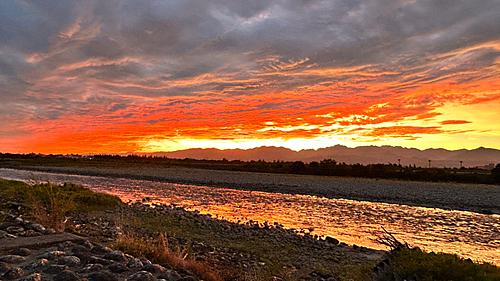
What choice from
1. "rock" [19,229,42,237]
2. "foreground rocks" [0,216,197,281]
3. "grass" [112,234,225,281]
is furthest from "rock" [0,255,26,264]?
"rock" [19,229,42,237]

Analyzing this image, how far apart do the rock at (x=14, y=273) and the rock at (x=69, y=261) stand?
68 centimetres

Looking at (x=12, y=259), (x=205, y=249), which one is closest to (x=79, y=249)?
(x=12, y=259)

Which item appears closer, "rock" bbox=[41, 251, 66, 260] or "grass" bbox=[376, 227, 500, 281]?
"grass" bbox=[376, 227, 500, 281]

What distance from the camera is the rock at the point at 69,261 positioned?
5930 millimetres

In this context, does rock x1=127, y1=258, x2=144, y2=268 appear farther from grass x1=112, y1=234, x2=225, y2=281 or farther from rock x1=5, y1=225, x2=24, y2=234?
rock x1=5, y1=225, x2=24, y2=234

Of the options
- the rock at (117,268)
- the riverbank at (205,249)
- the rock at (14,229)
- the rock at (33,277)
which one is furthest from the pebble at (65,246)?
the rock at (14,229)

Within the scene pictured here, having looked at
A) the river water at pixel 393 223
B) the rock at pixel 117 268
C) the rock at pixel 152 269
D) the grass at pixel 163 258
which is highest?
the rock at pixel 117 268

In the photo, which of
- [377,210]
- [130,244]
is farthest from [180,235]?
[377,210]

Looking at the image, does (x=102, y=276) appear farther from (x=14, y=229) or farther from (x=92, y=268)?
(x=14, y=229)

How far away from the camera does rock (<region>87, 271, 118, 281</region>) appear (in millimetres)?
5430

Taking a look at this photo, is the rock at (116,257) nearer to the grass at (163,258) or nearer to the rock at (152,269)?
the rock at (152,269)

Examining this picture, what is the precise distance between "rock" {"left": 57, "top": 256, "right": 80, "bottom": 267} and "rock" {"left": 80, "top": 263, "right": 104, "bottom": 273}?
29cm

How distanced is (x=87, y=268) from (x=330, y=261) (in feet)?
29.2

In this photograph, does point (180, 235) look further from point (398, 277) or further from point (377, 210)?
A: point (377, 210)
